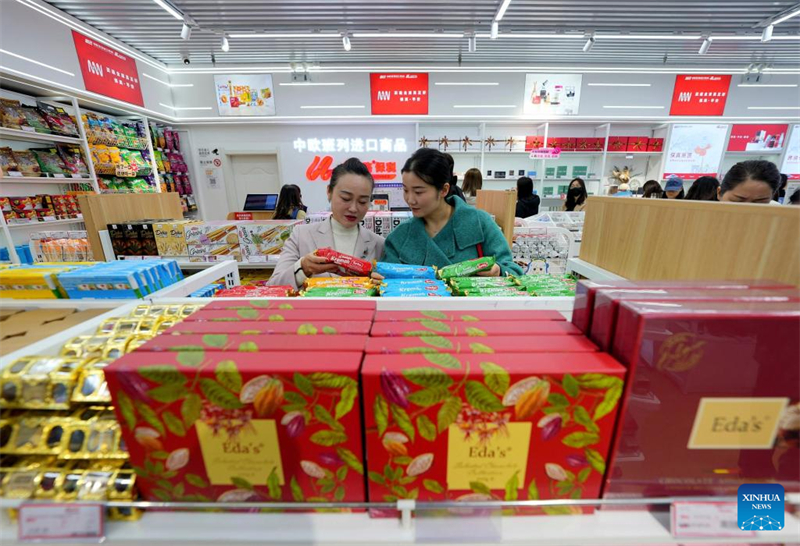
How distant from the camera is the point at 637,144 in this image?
635cm

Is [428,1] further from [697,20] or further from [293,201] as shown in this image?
[697,20]

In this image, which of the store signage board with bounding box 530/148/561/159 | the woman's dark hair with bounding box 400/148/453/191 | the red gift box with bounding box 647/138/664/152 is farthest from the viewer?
the red gift box with bounding box 647/138/664/152

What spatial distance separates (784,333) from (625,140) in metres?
7.51

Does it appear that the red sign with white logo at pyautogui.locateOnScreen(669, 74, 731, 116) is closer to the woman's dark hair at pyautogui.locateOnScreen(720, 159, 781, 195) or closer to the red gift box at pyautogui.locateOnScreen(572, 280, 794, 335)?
the woman's dark hair at pyautogui.locateOnScreen(720, 159, 781, 195)

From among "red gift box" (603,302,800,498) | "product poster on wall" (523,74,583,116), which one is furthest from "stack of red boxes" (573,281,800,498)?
"product poster on wall" (523,74,583,116)

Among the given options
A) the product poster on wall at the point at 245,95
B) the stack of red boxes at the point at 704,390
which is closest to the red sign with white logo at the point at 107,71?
the product poster on wall at the point at 245,95

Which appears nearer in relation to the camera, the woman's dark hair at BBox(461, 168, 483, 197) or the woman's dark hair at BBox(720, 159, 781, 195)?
the woman's dark hair at BBox(720, 159, 781, 195)

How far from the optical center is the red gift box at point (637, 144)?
6332 mm

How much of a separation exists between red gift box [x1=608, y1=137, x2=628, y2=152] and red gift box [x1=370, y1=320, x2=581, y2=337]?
721 centimetres

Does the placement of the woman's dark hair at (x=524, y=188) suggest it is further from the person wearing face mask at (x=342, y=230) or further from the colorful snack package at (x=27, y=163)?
the colorful snack package at (x=27, y=163)

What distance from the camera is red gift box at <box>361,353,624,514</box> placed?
0.50 metres

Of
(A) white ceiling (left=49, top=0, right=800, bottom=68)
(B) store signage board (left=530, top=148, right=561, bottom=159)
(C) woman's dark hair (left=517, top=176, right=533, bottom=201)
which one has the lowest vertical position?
(C) woman's dark hair (left=517, top=176, right=533, bottom=201)

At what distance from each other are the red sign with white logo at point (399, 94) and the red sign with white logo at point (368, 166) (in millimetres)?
973

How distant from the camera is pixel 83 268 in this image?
1072 mm
